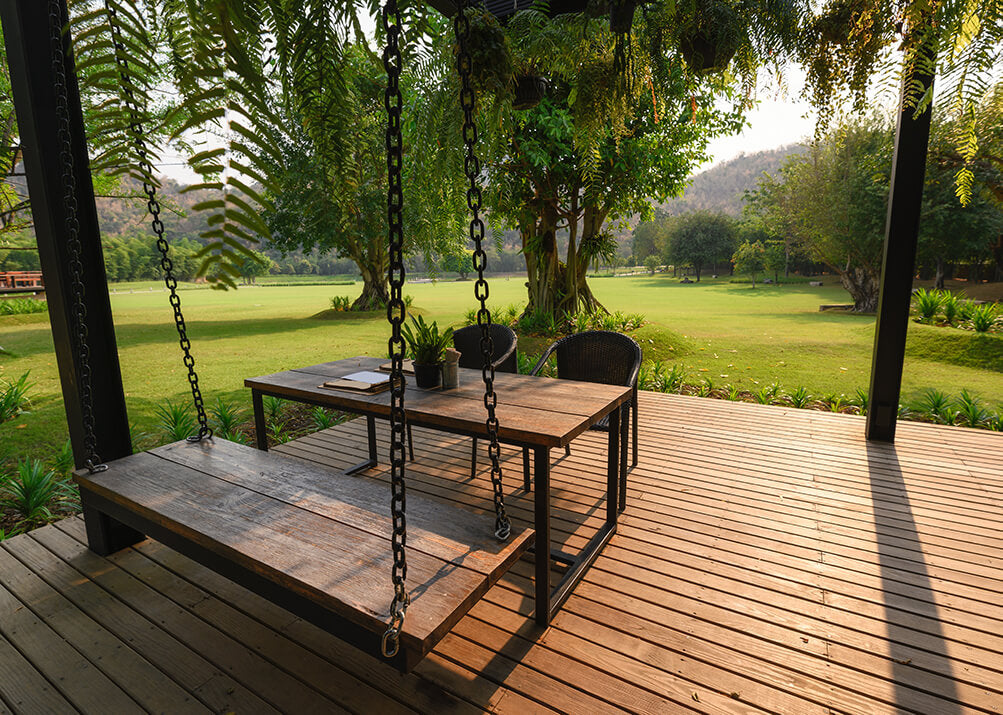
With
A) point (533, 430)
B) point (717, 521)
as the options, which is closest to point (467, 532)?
point (533, 430)

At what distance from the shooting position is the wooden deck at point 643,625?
5.01 ft

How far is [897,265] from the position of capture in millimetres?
3182

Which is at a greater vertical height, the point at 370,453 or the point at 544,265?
the point at 544,265

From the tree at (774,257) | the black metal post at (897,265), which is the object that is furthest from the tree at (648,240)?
the black metal post at (897,265)

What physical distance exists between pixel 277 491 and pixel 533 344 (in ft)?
20.7

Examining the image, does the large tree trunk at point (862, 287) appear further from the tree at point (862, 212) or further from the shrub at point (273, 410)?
the shrub at point (273, 410)

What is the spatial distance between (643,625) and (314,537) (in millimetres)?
1234

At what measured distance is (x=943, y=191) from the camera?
1386 centimetres

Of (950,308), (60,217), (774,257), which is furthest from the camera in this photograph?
(774,257)

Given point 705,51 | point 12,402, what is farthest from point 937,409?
point 12,402

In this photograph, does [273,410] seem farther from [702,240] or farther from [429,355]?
[702,240]

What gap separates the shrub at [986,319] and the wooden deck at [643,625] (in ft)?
18.9

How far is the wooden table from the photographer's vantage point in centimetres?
179

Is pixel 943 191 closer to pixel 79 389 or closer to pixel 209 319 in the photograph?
pixel 79 389
